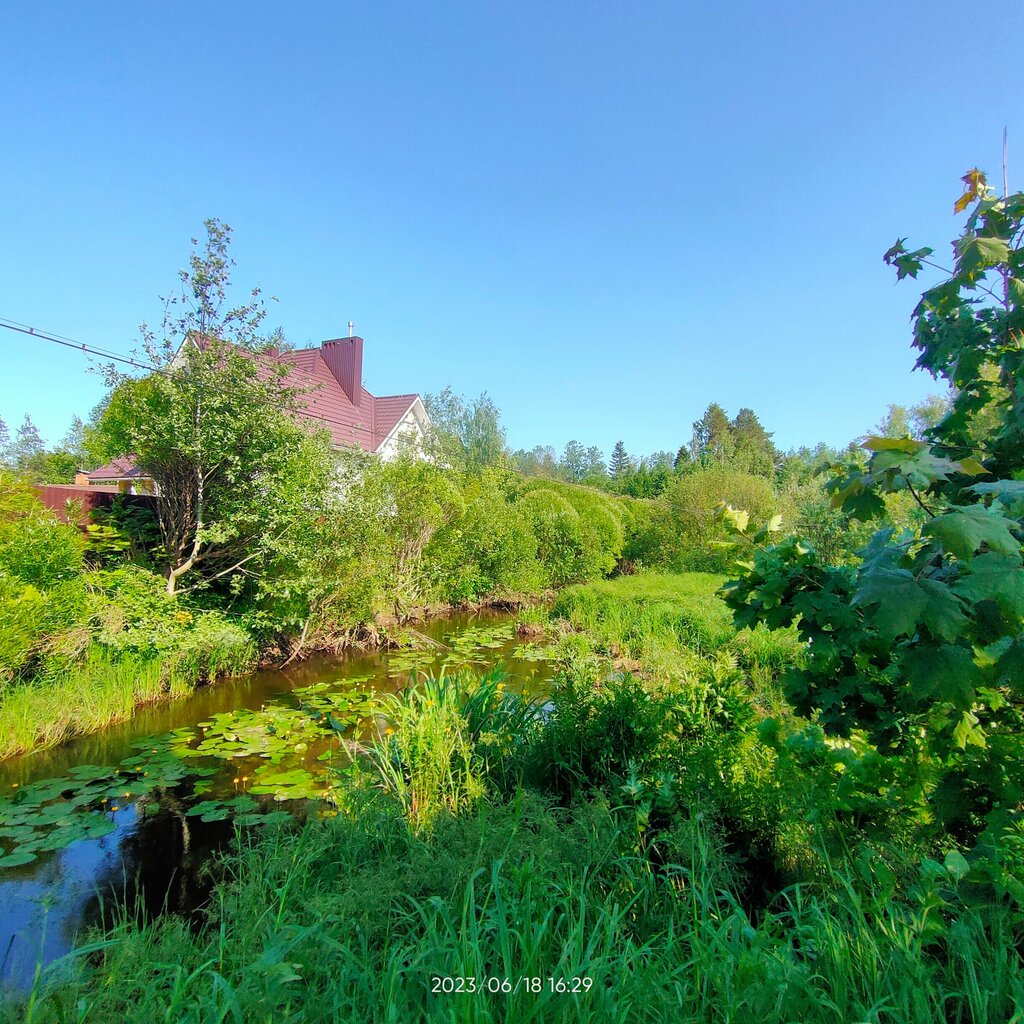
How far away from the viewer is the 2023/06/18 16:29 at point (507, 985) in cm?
152

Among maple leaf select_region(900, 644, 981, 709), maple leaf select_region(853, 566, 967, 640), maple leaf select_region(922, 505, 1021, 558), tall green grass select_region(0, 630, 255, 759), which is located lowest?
tall green grass select_region(0, 630, 255, 759)

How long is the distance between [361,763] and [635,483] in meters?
31.8

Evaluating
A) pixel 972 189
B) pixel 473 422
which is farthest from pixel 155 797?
pixel 473 422

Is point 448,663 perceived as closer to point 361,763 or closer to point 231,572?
point 231,572

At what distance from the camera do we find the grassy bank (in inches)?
59.1

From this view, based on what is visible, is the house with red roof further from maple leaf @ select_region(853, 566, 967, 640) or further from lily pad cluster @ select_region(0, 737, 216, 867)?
maple leaf @ select_region(853, 566, 967, 640)

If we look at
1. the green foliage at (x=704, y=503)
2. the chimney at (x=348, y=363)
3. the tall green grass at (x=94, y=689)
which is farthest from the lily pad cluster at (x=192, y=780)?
the chimney at (x=348, y=363)

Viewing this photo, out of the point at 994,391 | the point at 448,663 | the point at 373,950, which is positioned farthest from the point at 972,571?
the point at 448,663

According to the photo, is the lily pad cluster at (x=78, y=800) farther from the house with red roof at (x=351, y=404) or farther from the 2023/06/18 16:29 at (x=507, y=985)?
the house with red roof at (x=351, y=404)

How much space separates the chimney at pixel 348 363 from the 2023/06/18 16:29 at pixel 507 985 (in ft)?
58.1

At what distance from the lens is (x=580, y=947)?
68.2 inches

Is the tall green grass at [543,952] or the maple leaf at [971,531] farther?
the tall green grass at [543,952]

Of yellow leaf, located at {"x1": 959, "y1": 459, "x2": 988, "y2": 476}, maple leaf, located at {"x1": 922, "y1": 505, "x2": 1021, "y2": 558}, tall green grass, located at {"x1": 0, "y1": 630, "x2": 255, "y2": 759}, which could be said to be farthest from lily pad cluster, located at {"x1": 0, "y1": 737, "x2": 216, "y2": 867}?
yellow leaf, located at {"x1": 959, "y1": 459, "x2": 988, "y2": 476}

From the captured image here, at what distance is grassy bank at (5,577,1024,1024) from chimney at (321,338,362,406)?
50.5 feet
